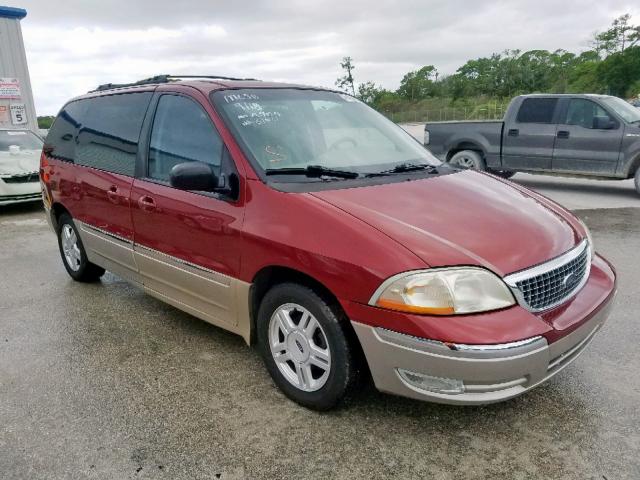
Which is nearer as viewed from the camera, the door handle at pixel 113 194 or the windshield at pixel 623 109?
the door handle at pixel 113 194

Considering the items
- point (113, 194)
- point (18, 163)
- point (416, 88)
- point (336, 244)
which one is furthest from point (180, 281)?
point (416, 88)

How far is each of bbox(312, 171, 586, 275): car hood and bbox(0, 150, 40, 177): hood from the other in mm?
8169

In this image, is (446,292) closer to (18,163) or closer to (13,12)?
(18,163)

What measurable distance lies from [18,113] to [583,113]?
14.3 meters

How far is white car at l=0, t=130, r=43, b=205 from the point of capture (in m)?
8.93

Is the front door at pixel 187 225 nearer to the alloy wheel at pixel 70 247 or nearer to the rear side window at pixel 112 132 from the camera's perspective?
the rear side window at pixel 112 132

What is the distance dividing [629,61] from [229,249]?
66756 mm

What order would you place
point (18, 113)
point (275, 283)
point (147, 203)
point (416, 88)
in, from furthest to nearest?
point (416, 88), point (18, 113), point (147, 203), point (275, 283)

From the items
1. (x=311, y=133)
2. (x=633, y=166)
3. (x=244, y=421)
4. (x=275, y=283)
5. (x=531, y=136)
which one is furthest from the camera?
(x=531, y=136)

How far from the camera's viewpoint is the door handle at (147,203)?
140 inches

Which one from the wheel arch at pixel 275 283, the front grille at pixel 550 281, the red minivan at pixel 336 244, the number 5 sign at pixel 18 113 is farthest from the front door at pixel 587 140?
the number 5 sign at pixel 18 113

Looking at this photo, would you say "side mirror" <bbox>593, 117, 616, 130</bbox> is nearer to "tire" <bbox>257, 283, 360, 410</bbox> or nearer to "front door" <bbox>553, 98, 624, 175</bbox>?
"front door" <bbox>553, 98, 624, 175</bbox>

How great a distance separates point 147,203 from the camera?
11.8 ft

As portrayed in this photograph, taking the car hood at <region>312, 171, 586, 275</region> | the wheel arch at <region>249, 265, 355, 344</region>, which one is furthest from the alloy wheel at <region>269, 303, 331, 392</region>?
the car hood at <region>312, 171, 586, 275</region>
